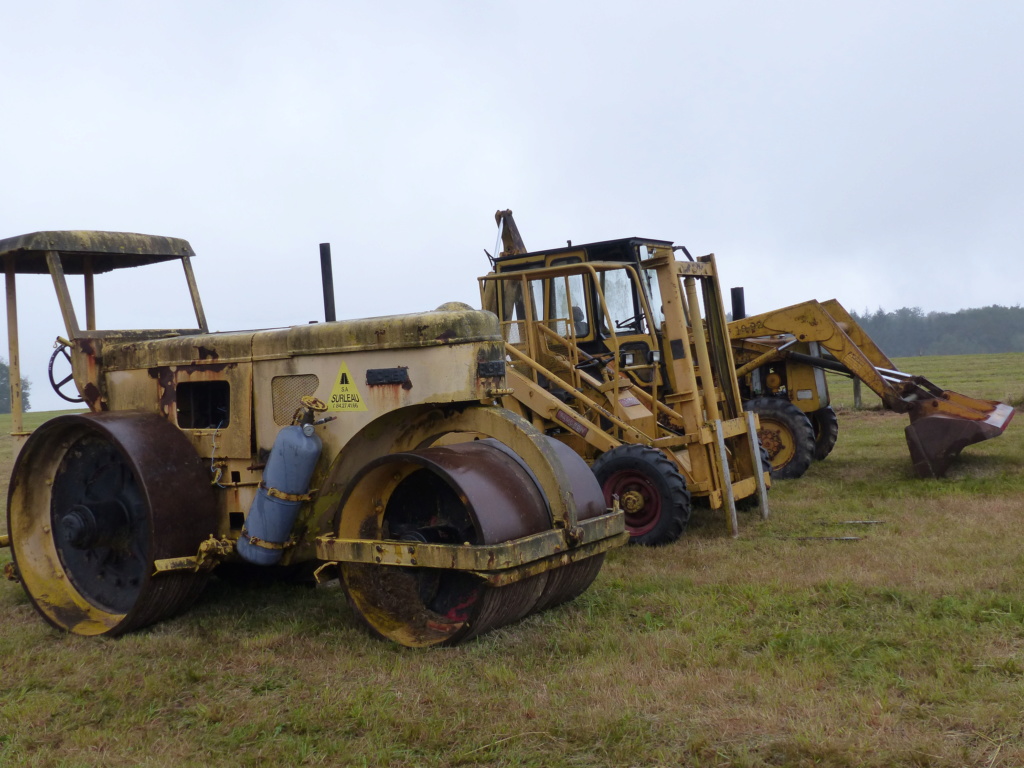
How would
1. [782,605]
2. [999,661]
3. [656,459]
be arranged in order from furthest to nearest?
1. [656,459]
2. [782,605]
3. [999,661]

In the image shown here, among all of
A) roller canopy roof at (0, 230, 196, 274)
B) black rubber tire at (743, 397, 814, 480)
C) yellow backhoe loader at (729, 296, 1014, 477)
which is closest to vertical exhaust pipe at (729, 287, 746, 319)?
yellow backhoe loader at (729, 296, 1014, 477)

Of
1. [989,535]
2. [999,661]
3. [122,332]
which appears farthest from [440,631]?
[989,535]

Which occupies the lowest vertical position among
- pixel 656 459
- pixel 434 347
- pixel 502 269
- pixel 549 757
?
pixel 549 757

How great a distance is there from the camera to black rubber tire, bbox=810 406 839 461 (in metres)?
11.5

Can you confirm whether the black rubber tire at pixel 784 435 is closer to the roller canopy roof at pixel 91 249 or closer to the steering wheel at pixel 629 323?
the steering wheel at pixel 629 323

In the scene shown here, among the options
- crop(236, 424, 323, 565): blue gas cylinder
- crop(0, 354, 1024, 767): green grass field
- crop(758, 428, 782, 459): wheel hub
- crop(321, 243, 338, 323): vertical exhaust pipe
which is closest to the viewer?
crop(0, 354, 1024, 767): green grass field

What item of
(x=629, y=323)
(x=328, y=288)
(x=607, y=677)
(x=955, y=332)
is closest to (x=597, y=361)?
(x=629, y=323)

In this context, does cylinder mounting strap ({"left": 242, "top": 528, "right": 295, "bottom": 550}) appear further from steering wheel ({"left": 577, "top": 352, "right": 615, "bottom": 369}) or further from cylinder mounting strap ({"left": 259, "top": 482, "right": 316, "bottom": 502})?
steering wheel ({"left": 577, "top": 352, "right": 615, "bottom": 369})

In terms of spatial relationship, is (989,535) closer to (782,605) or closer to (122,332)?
(782,605)

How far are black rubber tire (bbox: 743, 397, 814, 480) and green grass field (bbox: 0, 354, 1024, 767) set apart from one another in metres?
3.55

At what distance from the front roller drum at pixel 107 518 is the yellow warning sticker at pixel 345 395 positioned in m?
0.90

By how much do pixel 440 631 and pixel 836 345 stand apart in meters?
6.90

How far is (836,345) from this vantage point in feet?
34.3

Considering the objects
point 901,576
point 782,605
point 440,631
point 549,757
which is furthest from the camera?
point 901,576
